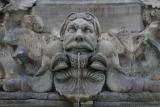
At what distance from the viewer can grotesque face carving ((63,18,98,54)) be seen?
6.83 metres

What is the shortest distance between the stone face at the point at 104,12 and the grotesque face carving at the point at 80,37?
115cm

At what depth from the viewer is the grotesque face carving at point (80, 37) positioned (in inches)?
269

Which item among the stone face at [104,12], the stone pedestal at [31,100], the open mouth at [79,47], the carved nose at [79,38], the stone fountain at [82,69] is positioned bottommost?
the stone pedestal at [31,100]

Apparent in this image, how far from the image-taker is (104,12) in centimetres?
814

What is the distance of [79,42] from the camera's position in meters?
6.83

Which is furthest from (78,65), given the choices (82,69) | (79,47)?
(79,47)

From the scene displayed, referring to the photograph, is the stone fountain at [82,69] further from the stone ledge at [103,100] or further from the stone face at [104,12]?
the stone face at [104,12]

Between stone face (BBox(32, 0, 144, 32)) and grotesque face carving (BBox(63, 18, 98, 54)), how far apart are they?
1.15 m

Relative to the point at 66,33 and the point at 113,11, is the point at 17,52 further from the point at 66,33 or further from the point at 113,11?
the point at 113,11

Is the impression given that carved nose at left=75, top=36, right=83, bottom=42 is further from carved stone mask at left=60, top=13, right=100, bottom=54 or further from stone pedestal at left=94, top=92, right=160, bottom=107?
stone pedestal at left=94, top=92, right=160, bottom=107

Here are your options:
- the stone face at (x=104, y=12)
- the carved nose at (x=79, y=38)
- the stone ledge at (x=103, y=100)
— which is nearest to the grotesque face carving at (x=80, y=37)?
the carved nose at (x=79, y=38)

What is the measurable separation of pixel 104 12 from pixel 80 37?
1.50m

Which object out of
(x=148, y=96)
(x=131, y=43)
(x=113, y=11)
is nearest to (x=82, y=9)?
(x=113, y=11)

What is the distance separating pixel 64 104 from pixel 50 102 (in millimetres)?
196
